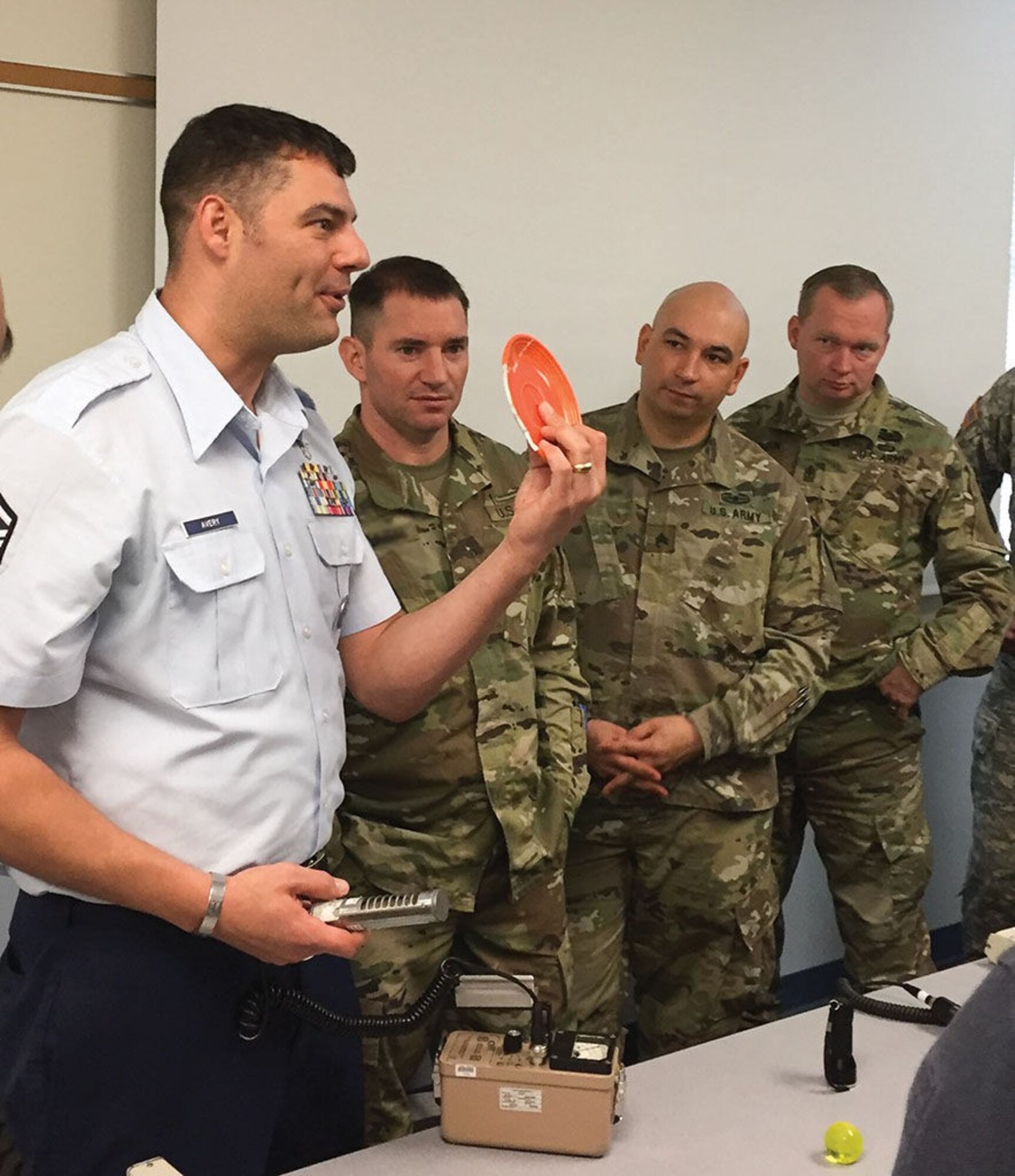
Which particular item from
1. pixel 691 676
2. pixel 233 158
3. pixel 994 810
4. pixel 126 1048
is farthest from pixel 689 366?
pixel 126 1048

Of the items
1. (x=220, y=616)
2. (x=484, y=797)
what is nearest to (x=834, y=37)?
(x=484, y=797)

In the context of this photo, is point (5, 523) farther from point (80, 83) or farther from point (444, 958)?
point (80, 83)

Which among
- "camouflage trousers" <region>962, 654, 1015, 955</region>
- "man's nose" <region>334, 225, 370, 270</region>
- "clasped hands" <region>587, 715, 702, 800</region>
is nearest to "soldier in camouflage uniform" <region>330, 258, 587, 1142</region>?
"clasped hands" <region>587, 715, 702, 800</region>

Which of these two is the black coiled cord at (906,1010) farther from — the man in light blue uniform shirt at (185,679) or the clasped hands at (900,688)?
the clasped hands at (900,688)

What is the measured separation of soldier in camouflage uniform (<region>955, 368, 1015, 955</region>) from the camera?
3.36 meters

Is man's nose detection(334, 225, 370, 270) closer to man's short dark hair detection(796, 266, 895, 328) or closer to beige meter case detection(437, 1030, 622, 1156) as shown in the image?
beige meter case detection(437, 1030, 622, 1156)

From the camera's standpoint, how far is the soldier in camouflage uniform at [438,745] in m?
2.19

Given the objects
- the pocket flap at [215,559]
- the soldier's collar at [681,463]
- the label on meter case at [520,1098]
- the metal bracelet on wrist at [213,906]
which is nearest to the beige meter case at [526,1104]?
the label on meter case at [520,1098]

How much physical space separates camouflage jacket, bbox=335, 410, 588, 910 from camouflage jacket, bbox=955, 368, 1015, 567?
1658 mm

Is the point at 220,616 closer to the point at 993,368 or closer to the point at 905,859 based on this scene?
the point at 905,859

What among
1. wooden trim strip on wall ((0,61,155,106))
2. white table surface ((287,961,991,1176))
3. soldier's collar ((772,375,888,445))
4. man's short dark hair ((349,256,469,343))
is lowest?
white table surface ((287,961,991,1176))

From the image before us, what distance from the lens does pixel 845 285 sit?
3.09 meters

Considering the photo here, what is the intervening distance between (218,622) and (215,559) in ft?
0.22

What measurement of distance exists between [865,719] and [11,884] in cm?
188
